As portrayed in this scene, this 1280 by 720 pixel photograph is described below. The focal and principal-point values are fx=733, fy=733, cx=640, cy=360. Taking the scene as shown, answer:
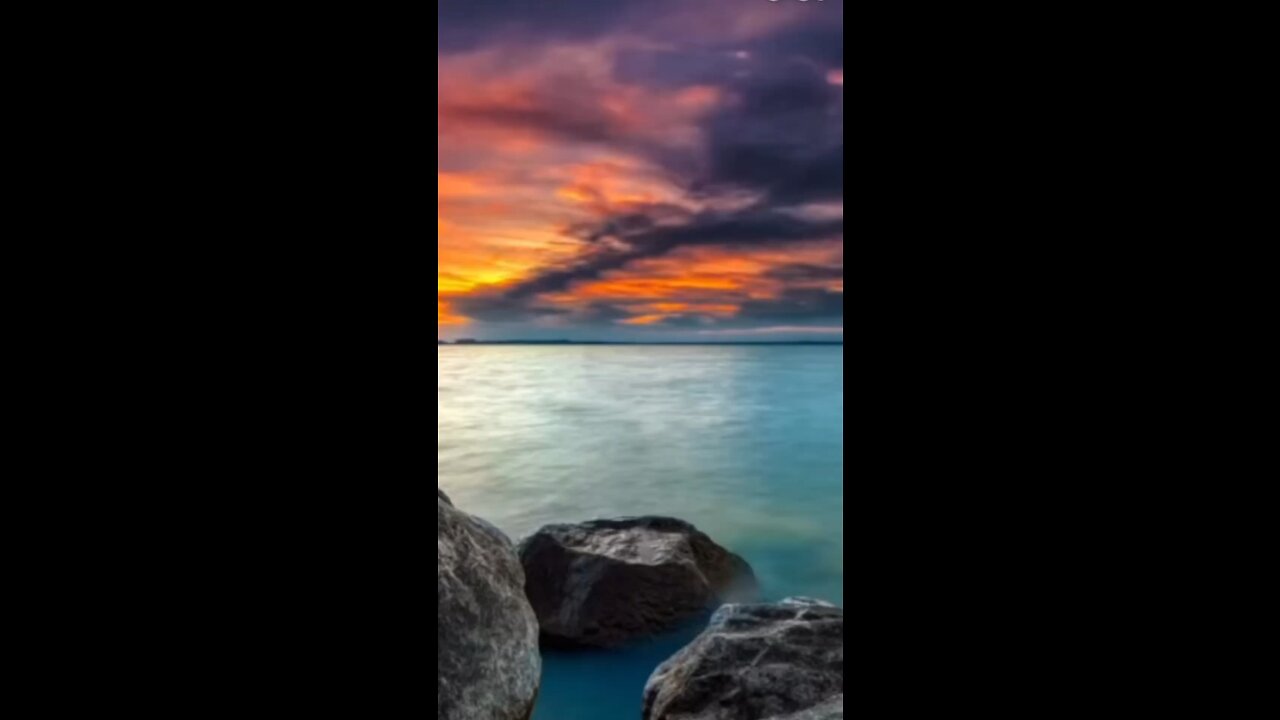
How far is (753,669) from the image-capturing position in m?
3.55

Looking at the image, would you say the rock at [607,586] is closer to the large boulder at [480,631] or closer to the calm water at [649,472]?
the calm water at [649,472]

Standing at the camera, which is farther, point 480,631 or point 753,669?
point 753,669

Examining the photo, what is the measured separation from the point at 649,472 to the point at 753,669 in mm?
9301

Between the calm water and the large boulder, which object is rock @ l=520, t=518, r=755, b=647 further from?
the large boulder

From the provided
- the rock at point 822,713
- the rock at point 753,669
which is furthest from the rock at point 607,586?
the rock at point 822,713

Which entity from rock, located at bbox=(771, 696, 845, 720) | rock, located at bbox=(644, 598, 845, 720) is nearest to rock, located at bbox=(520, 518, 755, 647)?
rock, located at bbox=(644, 598, 845, 720)

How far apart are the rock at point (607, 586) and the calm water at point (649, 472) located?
0.19 meters

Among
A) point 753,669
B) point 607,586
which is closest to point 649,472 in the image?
point 607,586

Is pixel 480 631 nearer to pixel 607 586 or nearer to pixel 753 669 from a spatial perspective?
pixel 753 669

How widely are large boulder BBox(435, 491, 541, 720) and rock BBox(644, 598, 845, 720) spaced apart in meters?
0.76
